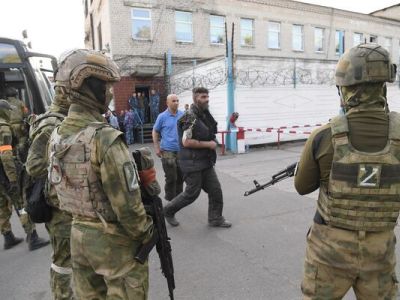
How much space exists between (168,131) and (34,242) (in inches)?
93.7

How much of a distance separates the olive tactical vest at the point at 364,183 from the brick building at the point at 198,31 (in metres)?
10.9

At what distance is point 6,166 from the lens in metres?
4.12

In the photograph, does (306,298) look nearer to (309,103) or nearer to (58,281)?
(58,281)

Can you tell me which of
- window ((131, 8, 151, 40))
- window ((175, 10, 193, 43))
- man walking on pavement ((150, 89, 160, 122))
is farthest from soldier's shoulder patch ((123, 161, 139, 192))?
window ((175, 10, 193, 43))

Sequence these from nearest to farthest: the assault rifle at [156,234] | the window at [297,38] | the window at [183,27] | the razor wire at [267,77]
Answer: the assault rifle at [156,234] → the razor wire at [267,77] → the window at [183,27] → the window at [297,38]

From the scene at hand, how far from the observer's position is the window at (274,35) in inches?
810

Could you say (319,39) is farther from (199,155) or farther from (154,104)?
(199,155)

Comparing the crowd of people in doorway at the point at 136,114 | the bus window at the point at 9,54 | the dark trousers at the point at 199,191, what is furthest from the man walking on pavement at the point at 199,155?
the crowd of people in doorway at the point at 136,114

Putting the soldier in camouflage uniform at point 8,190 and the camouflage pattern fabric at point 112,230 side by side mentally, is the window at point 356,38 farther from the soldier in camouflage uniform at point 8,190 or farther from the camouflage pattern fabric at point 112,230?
the camouflage pattern fabric at point 112,230

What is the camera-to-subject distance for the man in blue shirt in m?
5.34

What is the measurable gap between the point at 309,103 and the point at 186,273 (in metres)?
11.0

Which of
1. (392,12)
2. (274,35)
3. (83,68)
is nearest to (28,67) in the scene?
(83,68)

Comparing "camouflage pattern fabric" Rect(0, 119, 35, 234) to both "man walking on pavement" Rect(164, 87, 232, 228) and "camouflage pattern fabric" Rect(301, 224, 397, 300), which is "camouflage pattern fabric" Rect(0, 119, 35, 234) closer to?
"man walking on pavement" Rect(164, 87, 232, 228)

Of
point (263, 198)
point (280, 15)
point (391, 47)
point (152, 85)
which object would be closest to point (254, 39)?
point (280, 15)
